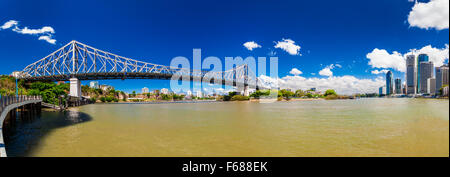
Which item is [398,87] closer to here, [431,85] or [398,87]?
[398,87]

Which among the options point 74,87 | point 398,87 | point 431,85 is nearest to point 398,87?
point 398,87

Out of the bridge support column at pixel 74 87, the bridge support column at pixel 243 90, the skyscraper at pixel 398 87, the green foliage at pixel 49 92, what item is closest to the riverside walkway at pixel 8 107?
the green foliage at pixel 49 92

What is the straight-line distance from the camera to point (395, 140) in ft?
27.3

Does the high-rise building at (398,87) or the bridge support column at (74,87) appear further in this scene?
the high-rise building at (398,87)

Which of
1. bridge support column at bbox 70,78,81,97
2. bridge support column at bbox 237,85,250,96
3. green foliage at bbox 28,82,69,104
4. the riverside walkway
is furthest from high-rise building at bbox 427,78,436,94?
bridge support column at bbox 70,78,81,97

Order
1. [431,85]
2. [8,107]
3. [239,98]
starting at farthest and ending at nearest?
1. [239,98]
2. [431,85]
3. [8,107]

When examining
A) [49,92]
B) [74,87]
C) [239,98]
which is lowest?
[239,98]

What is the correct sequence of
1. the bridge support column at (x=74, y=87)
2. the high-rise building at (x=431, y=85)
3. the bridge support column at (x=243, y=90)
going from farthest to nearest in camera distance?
the bridge support column at (x=243, y=90) < the high-rise building at (x=431, y=85) < the bridge support column at (x=74, y=87)

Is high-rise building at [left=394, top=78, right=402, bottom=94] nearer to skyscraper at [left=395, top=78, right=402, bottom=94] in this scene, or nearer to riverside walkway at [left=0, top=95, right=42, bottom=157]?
skyscraper at [left=395, top=78, right=402, bottom=94]

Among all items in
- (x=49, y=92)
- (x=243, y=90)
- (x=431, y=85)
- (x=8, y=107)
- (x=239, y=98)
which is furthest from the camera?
(x=243, y=90)

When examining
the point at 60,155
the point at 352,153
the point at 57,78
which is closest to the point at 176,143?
the point at 60,155

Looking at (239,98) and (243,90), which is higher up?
(243,90)

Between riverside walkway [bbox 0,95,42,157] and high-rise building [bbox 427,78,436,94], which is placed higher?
high-rise building [bbox 427,78,436,94]

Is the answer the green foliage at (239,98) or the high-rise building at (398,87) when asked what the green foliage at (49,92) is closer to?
the green foliage at (239,98)
